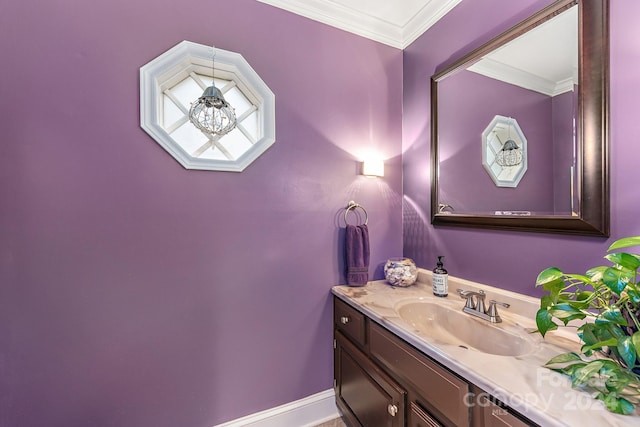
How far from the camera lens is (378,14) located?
1784mm

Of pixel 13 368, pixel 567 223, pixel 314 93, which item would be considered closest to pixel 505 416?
pixel 567 223

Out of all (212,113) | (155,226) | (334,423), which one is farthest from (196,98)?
(334,423)

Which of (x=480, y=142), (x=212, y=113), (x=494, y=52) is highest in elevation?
(x=494, y=52)

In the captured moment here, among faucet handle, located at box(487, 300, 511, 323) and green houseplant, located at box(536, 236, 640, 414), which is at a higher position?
green houseplant, located at box(536, 236, 640, 414)

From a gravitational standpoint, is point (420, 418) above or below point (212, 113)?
below

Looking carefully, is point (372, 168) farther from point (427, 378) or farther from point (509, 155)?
point (427, 378)

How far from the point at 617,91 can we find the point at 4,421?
283 centimetres

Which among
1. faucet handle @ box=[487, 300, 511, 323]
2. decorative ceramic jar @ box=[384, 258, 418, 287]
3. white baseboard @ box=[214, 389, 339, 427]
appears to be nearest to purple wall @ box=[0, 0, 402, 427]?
white baseboard @ box=[214, 389, 339, 427]

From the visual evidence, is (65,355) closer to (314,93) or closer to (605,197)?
(314,93)

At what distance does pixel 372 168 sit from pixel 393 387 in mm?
1260

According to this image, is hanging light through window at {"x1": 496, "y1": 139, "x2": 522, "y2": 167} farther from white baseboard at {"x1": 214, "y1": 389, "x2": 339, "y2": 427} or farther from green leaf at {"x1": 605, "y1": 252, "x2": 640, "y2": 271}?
white baseboard at {"x1": 214, "y1": 389, "x2": 339, "y2": 427}

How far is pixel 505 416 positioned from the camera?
0.73m

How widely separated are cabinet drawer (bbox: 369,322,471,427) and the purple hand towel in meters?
0.46

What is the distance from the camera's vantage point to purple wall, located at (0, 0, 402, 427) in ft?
3.81
